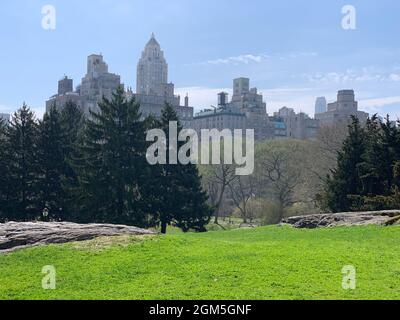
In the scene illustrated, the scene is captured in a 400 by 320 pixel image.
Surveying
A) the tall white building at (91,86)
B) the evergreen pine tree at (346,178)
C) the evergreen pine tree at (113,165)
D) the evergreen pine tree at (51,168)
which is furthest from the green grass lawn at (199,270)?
the tall white building at (91,86)

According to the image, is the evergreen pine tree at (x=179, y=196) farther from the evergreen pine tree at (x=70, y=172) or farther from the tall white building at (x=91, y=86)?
the tall white building at (x=91, y=86)

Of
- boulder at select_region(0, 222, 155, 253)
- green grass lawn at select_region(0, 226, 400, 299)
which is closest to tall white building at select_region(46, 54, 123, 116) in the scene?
boulder at select_region(0, 222, 155, 253)

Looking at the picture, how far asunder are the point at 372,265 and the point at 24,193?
2978 centimetres

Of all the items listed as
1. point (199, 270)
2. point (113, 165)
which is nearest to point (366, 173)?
point (113, 165)

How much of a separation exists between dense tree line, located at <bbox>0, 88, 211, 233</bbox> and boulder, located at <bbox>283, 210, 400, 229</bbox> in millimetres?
13058

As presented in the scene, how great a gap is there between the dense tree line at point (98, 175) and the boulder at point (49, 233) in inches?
629

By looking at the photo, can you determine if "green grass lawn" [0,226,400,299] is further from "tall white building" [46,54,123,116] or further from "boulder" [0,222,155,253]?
"tall white building" [46,54,123,116]

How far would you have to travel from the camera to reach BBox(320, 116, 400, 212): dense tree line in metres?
28.9

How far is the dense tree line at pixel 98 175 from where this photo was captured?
3512cm

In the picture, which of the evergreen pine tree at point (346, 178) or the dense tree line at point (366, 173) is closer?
the dense tree line at point (366, 173)

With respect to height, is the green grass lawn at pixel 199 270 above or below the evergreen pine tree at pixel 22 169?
below

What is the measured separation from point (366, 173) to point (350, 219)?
8569mm

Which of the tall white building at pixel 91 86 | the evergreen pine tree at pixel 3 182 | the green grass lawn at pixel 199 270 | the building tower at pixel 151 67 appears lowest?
the green grass lawn at pixel 199 270

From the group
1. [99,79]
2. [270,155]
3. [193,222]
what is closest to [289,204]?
[270,155]
